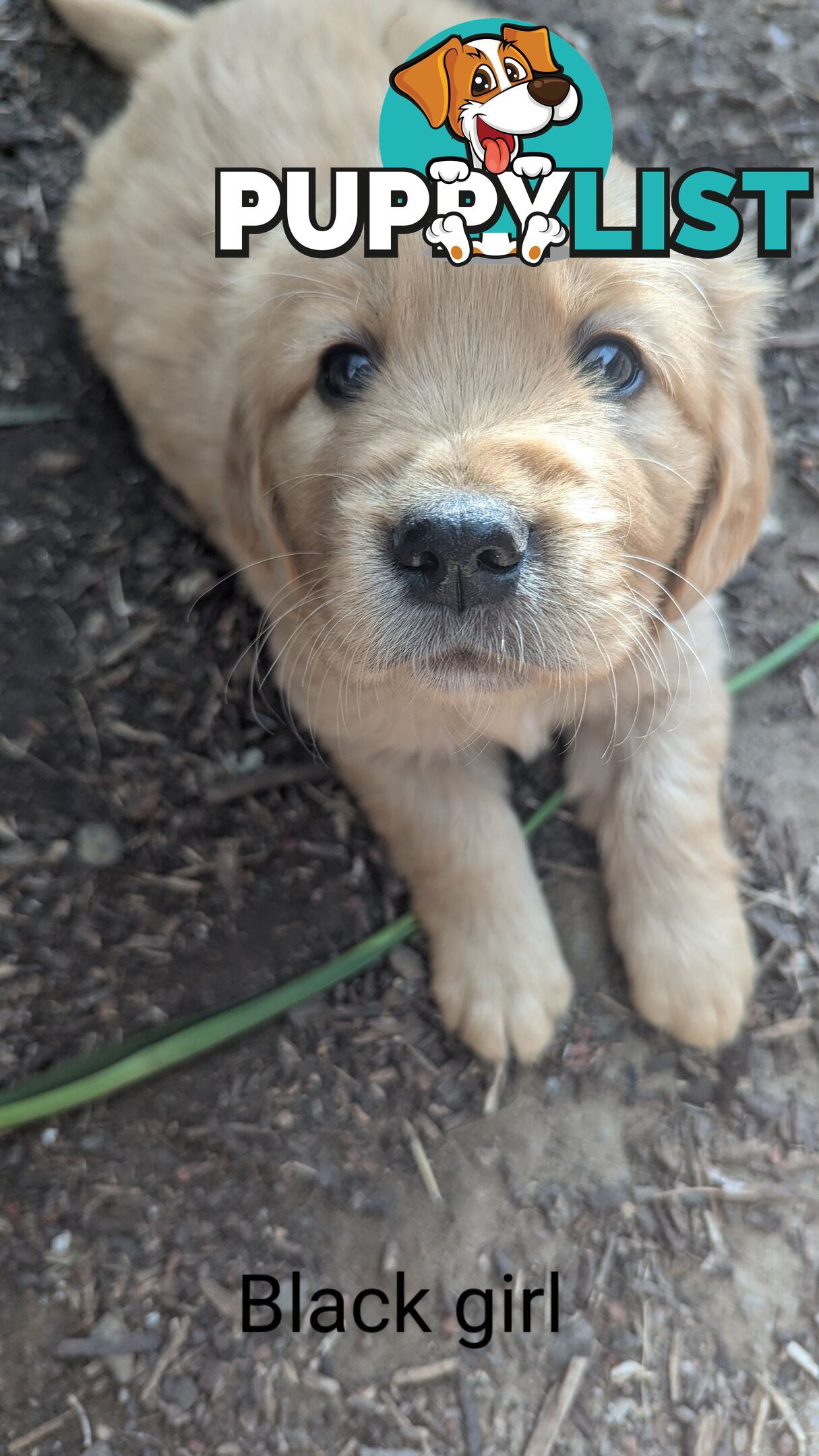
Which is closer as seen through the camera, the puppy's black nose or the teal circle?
the puppy's black nose

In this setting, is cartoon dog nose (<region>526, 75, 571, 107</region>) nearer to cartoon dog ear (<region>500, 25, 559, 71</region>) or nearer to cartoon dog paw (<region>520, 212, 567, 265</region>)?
cartoon dog ear (<region>500, 25, 559, 71</region>)

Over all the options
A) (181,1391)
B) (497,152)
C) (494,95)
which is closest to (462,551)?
(497,152)

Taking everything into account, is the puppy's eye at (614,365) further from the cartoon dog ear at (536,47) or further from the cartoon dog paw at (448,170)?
the cartoon dog ear at (536,47)

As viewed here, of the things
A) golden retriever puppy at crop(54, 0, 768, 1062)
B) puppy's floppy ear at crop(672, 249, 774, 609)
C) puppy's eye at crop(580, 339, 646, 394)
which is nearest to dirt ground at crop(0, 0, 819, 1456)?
golden retriever puppy at crop(54, 0, 768, 1062)

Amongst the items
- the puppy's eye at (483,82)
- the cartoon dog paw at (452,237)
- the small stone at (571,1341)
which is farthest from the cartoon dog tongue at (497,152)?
the small stone at (571,1341)

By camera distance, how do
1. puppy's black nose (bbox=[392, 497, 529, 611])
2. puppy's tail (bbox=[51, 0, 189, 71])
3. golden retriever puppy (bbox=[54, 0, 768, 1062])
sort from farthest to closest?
puppy's tail (bbox=[51, 0, 189, 71])
golden retriever puppy (bbox=[54, 0, 768, 1062])
puppy's black nose (bbox=[392, 497, 529, 611])

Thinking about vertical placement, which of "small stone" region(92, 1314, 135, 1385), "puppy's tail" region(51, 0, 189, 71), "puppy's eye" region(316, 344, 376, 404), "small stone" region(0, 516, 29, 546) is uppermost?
"puppy's tail" region(51, 0, 189, 71)

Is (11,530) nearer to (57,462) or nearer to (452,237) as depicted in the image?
(57,462)
